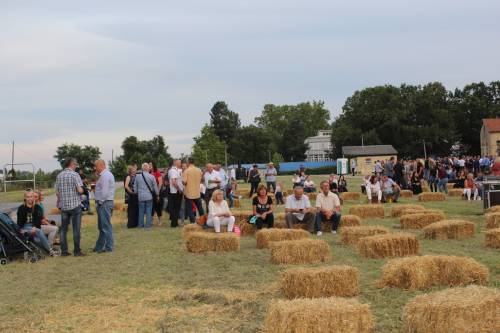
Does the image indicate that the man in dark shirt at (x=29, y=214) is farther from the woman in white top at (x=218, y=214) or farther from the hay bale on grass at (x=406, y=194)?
the hay bale on grass at (x=406, y=194)

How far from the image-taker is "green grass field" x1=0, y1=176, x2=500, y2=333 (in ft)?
21.2

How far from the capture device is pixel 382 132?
10006cm

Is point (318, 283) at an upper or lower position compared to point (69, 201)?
lower

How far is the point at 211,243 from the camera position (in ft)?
38.5

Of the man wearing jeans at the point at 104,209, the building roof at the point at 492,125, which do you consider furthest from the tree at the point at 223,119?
the man wearing jeans at the point at 104,209

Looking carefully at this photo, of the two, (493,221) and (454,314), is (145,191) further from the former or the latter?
(454,314)

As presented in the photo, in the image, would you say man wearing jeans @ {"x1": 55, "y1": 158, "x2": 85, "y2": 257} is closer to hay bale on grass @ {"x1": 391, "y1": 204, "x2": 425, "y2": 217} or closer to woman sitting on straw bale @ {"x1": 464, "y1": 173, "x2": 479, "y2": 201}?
hay bale on grass @ {"x1": 391, "y1": 204, "x2": 425, "y2": 217}

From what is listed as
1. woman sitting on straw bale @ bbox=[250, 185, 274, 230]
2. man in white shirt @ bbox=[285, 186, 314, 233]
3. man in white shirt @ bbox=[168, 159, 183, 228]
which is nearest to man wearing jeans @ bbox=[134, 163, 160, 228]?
man in white shirt @ bbox=[168, 159, 183, 228]

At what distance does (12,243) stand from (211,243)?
3.70m

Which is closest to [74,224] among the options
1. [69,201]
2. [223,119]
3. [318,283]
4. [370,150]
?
[69,201]

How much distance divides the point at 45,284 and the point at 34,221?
368 centimetres

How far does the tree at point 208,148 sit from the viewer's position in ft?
291

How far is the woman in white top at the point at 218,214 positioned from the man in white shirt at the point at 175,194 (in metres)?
2.89

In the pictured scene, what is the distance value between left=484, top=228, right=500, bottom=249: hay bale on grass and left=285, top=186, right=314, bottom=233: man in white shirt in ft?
14.3
